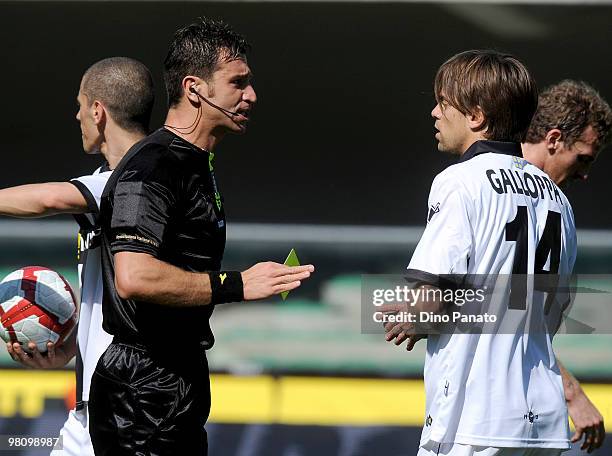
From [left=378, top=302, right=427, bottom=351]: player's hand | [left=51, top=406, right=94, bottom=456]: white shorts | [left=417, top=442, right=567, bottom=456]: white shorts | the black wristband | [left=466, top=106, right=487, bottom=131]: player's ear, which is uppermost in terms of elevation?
[left=466, top=106, right=487, bottom=131]: player's ear

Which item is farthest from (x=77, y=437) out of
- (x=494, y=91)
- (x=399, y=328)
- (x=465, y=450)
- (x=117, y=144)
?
(x=494, y=91)

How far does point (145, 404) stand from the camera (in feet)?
9.66

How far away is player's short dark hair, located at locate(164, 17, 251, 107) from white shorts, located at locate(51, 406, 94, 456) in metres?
1.08

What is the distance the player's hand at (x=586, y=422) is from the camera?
3.23m

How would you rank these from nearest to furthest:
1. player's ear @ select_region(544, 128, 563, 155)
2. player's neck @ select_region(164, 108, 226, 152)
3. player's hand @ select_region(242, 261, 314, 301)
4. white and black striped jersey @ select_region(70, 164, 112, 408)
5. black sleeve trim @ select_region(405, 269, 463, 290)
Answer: black sleeve trim @ select_region(405, 269, 463, 290), player's hand @ select_region(242, 261, 314, 301), player's neck @ select_region(164, 108, 226, 152), white and black striped jersey @ select_region(70, 164, 112, 408), player's ear @ select_region(544, 128, 563, 155)

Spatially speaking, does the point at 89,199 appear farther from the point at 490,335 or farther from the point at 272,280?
the point at 490,335

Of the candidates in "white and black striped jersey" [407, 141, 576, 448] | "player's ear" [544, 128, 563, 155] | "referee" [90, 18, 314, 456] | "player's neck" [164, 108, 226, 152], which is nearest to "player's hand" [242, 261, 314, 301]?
"referee" [90, 18, 314, 456]

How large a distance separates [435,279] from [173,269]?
672mm

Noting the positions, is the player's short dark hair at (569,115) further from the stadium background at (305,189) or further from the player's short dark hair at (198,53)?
the stadium background at (305,189)

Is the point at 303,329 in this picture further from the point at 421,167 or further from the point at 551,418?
the point at 551,418

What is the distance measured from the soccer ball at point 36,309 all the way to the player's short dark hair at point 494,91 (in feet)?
4.81

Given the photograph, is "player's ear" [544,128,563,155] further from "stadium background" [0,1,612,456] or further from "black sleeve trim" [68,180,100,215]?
"stadium background" [0,1,612,456]

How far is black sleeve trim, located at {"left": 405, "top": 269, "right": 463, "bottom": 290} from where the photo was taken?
9.04ft

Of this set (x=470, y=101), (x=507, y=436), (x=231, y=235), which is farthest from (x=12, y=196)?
(x=231, y=235)
